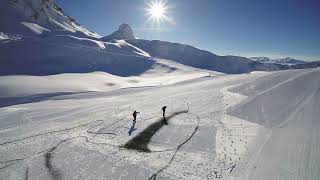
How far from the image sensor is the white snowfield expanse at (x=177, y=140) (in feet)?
74.2

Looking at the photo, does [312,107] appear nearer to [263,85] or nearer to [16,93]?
[263,85]

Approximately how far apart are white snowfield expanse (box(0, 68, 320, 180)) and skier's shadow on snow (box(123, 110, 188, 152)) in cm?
10

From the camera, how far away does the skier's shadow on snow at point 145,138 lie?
91.0ft

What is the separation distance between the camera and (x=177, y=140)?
1155 inches

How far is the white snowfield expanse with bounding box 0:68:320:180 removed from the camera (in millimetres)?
22609

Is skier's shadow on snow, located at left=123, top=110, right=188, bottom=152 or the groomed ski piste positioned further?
skier's shadow on snow, located at left=123, top=110, right=188, bottom=152

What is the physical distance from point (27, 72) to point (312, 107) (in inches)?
4029

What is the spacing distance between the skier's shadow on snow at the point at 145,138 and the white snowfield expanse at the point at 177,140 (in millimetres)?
103

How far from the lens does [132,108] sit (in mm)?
46375

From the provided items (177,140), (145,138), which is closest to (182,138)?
(177,140)

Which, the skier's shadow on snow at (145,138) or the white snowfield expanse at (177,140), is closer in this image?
the white snowfield expanse at (177,140)

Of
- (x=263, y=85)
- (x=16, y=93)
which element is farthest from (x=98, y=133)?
(x=16, y=93)

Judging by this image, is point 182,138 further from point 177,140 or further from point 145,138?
point 145,138

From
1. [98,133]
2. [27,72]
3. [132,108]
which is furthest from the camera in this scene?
[27,72]
